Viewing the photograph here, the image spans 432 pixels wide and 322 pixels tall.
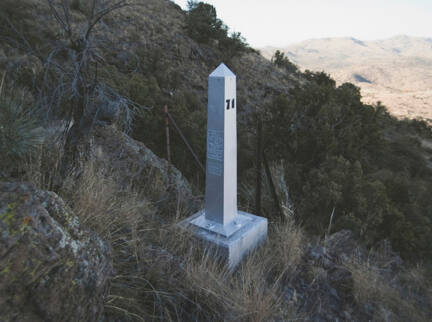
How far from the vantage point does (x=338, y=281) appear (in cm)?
327

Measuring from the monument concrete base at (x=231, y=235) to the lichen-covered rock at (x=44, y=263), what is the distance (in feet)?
5.30

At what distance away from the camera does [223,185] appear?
340 centimetres

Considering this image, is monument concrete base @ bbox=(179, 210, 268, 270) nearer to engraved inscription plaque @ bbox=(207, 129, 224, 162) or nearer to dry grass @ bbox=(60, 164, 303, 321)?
dry grass @ bbox=(60, 164, 303, 321)

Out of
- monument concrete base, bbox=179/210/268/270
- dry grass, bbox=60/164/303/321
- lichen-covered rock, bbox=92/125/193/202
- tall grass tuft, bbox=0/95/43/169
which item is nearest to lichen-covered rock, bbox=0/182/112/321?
dry grass, bbox=60/164/303/321

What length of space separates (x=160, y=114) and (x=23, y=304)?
21.5 ft

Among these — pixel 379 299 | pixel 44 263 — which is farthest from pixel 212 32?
pixel 44 263

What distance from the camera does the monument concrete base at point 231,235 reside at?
10.5 feet

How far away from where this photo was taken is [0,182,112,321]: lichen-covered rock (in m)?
1.30

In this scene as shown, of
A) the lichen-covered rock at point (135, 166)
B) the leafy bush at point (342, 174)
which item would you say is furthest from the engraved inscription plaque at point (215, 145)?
the leafy bush at point (342, 174)

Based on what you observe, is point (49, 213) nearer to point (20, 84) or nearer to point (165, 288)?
point (165, 288)

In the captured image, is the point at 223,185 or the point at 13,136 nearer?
the point at 13,136

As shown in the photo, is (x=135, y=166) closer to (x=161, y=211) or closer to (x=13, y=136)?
(x=161, y=211)

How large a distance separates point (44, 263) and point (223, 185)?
2.21 meters

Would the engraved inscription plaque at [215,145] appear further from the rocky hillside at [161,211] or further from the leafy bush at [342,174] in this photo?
the leafy bush at [342,174]
